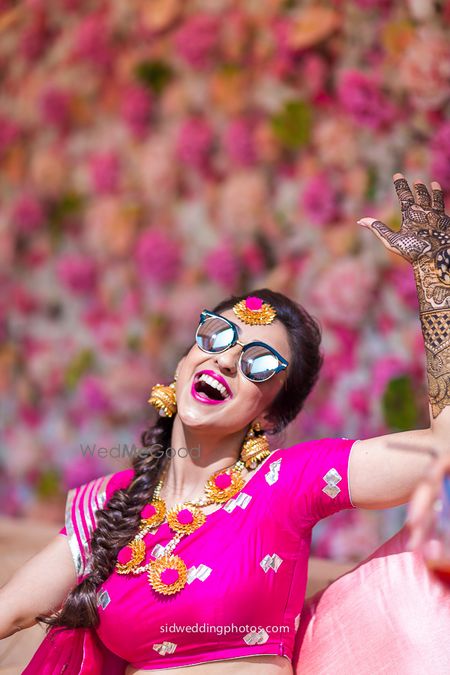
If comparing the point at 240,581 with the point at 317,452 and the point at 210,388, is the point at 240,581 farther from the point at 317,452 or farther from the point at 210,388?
the point at 210,388

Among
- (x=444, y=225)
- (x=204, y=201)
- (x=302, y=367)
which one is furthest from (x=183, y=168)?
(x=444, y=225)

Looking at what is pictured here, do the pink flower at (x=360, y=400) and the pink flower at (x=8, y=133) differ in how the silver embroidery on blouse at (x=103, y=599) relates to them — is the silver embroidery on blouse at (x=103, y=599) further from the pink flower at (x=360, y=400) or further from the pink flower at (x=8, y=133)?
the pink flower at (x=8, y=133)

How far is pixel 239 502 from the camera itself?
146 cm

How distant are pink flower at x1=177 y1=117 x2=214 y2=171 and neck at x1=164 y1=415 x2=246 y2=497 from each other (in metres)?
2.01

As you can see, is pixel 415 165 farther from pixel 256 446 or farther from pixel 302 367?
pixel 256 446

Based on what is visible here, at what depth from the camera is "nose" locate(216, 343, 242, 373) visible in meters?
1.50

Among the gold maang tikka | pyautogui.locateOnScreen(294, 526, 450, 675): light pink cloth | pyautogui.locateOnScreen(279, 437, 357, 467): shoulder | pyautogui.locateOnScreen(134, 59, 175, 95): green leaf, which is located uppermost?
pyautogui.locateOnScreen(134, 59, 175, 95): green leaf

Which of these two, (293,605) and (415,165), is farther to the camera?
(415,165)

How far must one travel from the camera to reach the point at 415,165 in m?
2.81

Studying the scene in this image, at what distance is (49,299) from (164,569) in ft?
8.41

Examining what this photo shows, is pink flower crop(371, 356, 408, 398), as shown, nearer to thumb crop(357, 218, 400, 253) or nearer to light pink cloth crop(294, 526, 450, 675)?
light pink cloth crop(294, 526, 450, 675)

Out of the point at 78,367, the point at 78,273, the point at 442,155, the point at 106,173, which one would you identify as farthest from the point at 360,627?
the point at 106,173

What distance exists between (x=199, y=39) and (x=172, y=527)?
2.52 meters

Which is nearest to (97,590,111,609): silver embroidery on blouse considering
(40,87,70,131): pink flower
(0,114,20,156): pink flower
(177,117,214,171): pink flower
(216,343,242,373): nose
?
(216,343,242,373): nose
